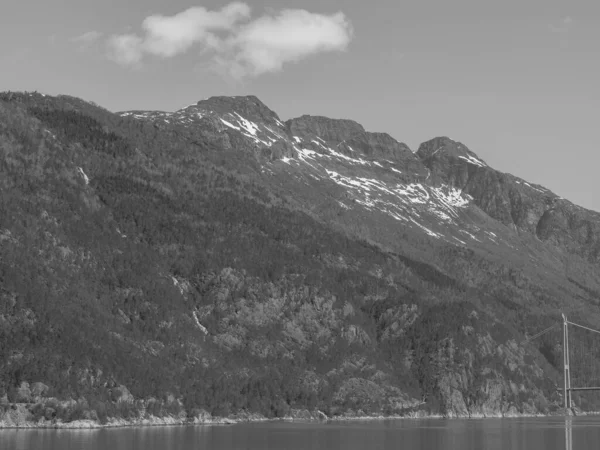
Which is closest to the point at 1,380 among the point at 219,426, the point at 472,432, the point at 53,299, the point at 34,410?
the point at 34,410

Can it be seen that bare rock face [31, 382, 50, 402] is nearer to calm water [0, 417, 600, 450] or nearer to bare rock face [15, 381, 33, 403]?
bare rock face [15, 381, 33, 403]

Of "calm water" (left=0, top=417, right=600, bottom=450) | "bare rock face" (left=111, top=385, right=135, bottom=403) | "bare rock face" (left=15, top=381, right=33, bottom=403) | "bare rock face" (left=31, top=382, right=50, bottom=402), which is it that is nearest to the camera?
"calm water" (left=0, top=417, right=600, bottom=450)

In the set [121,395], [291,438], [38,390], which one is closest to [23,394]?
[38,390]

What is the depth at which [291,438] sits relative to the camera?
155875mm

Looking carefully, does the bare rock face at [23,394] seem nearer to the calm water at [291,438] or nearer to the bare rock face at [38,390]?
the bare rock face at [38,390]

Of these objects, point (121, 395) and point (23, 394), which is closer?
point (23, 394)

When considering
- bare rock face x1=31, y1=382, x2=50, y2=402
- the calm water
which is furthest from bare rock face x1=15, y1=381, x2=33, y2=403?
the calm water

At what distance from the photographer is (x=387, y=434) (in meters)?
173

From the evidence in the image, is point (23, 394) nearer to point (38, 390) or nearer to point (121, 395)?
point (38, 390)

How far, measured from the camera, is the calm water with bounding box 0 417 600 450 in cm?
13198

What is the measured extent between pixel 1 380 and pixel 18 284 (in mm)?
28804

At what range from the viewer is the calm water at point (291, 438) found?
5196 inches

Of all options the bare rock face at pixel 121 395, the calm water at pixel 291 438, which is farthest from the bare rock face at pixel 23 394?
the bare rock face at pixel 121 395

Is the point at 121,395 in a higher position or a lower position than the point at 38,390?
lower
